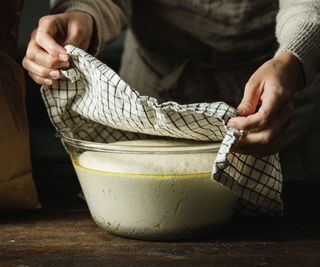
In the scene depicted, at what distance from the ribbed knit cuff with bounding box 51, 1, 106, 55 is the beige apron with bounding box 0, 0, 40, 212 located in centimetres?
10

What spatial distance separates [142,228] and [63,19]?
366 mm

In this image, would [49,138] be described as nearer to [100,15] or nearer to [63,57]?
[100,15]

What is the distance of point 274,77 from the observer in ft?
2.77

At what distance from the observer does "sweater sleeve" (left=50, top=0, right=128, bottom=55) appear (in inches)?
42.3

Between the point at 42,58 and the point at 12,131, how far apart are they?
0.12 meters

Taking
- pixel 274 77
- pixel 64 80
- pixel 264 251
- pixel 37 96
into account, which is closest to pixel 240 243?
pixel 264 251

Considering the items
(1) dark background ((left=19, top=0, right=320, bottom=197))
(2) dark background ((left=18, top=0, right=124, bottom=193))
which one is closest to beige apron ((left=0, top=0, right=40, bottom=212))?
(1) dark background ((left=19, top=0, right=320, bottom=197))

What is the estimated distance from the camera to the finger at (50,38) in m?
0.93

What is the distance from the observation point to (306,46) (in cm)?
92

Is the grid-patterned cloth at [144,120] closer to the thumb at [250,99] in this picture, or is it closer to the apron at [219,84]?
the thumb at [250,99]

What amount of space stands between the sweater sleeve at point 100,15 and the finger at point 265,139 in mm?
359

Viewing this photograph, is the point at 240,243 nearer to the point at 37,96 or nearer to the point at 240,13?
the point at 240,13

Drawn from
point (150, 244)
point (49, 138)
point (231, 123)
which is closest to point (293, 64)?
Result: point (231, 123)

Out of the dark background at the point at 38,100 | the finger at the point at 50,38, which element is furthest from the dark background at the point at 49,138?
the finger at the point at 50,38
